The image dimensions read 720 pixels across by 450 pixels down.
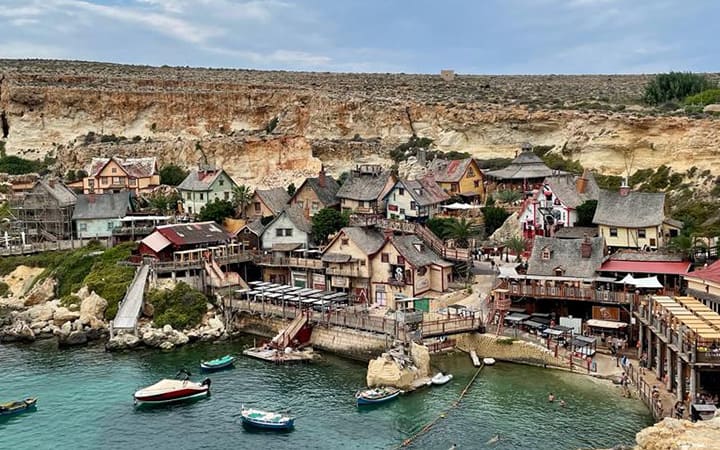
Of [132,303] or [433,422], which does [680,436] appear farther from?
[132,303]

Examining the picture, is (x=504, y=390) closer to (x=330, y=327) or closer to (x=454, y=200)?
(x=330, y=327)

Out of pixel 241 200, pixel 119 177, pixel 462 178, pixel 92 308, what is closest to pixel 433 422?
pixel 92 308

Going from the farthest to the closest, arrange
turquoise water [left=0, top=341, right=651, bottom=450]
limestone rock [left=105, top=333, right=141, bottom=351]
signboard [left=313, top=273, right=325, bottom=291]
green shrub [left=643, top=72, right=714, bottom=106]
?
green shrub [left=643, top=72, right=714, bottom=106]
signboard [left=313, top=273, right=325, bottom=291]
limestone rock [left=105, top=333, right=141, bottom=351]
turquoise water [left=0, top=341, right=651, bottom=450]

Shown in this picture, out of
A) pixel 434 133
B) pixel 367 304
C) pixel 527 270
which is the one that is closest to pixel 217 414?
pixel 367 304

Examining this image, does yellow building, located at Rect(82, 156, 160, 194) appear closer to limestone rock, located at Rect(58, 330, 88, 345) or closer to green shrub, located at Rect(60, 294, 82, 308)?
green shrub, located at Rect(60, 294, 82, 308)

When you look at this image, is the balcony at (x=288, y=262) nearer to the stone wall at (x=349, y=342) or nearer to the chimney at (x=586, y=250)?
the stone wall at (x=349, y=342)

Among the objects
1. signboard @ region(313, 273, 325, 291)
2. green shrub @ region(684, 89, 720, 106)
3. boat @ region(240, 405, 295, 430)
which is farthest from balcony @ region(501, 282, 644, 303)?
green shrub @ region(684, 89, 720, 106)
